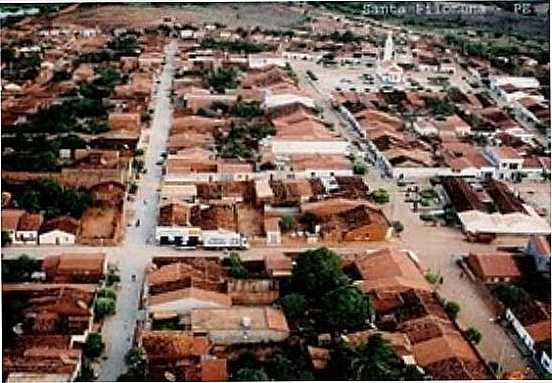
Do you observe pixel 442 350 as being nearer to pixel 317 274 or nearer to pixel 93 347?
pixel 317 274

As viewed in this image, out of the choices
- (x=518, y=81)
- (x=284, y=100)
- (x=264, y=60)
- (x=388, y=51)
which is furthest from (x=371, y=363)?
(x=264, y=60)

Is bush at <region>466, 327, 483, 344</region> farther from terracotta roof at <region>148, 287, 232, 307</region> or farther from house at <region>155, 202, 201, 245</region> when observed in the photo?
house at <region>155, 202, 201, 245</region>

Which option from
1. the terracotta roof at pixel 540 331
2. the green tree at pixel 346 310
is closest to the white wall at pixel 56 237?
the green tree at pixel 346 310

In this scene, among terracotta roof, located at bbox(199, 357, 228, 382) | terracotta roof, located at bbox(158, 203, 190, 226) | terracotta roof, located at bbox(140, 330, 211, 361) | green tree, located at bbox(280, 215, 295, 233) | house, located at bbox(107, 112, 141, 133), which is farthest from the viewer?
house, located at bbox(107, 112, 141, 133)

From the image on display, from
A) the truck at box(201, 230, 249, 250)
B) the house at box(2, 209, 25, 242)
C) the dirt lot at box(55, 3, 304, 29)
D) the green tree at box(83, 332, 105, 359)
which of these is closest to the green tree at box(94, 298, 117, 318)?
the green tree at box(83, 332, 105, 359)

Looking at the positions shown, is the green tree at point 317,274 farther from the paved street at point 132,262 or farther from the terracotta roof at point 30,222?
the terracotta roof at point 30,222
